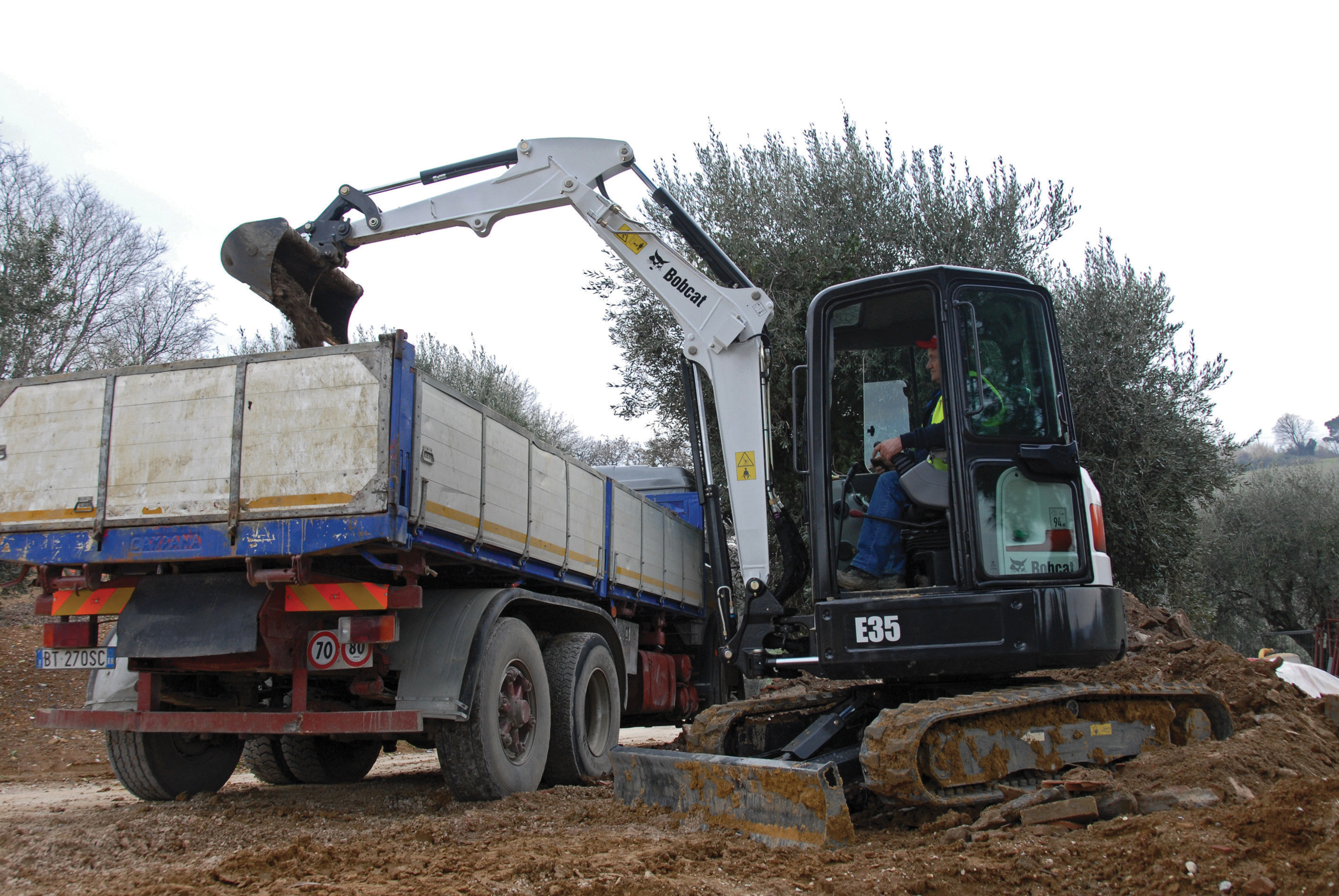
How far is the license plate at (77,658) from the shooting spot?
560 centimetres

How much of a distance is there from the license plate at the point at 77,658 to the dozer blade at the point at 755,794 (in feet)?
10.2

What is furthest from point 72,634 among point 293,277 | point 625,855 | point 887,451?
point 887,451

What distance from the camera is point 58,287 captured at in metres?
18.0

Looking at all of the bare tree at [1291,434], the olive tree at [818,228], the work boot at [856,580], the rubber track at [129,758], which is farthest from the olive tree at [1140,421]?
the bare tree at [1291,434]

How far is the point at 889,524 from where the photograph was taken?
211 inches

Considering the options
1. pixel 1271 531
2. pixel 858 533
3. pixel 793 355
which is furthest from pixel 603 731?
pixel 1271 531

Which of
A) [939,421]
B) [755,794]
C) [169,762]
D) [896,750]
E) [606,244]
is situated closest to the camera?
[896,750]

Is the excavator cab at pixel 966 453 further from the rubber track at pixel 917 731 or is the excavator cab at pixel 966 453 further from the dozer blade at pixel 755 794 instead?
the dozer blade at pixel 755 794

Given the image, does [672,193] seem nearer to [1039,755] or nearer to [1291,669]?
[1291,669]

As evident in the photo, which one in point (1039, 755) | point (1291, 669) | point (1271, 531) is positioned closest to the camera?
point (1039, 755)

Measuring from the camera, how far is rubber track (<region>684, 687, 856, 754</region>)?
5.64m

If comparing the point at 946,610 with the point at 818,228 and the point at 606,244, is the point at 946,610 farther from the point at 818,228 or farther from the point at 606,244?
the point at 818,228

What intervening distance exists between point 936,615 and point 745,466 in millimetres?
2972

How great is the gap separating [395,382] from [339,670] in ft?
5.78
